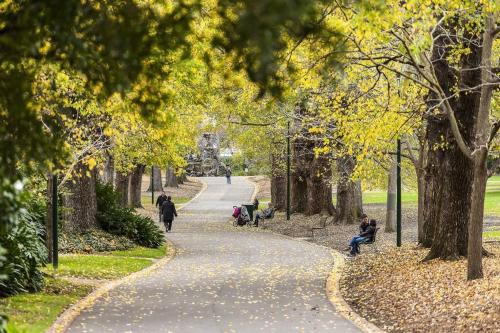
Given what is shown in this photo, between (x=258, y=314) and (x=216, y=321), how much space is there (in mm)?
982

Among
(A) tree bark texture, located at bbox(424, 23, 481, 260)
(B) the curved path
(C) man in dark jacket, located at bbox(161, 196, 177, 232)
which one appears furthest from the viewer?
(C) man in dark jacket, located at bbox(161, 196, 177, 232)

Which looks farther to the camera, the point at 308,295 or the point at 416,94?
the point at 416,94

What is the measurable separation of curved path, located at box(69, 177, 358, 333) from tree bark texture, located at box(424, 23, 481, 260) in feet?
9.18

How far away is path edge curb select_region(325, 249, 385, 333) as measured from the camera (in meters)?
12.0

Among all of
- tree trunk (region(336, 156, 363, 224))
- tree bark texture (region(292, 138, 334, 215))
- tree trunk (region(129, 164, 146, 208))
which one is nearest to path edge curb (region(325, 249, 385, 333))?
tree trunk (region(336, 156, 363, 224))

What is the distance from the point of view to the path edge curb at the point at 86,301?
1164cm

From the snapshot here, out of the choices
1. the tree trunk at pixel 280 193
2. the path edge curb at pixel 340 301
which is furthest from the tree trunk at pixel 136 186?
the path edge curb at pixel 340 301

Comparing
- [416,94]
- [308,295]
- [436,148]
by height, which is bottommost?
[308,295]

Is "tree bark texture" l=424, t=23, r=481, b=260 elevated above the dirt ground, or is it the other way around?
"tree bark texture" l=424, t=23, r=481, b=260

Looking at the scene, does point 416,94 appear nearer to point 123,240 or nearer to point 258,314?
point 258,314

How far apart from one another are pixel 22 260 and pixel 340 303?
5.53m

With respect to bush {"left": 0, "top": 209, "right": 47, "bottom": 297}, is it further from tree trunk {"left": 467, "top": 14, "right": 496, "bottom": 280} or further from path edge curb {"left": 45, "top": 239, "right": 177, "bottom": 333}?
tree trunk {"left": 467, "top": 14, "right": 496, "bottom": 280}

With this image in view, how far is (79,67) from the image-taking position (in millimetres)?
5430

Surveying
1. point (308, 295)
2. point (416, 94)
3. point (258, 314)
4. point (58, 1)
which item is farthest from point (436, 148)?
point (58, 1)
